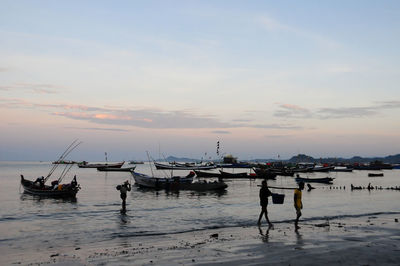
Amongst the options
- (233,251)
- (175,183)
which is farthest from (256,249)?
(175,183)

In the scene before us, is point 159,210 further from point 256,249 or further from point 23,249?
point 256,249

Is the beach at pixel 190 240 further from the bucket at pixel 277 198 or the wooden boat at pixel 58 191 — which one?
the wooden boat at pixel 58 191

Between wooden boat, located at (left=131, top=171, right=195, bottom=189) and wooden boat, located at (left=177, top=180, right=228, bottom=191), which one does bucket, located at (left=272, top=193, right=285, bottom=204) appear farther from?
wooden boat, located at (left=131, top=171, right=195, bottom=189)

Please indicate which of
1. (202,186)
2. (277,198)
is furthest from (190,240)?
(202,186)

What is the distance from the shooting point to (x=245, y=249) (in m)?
13.8

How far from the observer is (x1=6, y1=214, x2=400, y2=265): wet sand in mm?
12148

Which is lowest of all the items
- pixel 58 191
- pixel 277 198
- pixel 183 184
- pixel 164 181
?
pixel 183 184

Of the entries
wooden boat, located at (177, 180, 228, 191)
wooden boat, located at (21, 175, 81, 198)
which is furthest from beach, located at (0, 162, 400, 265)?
wooden boat, located at (177, 180, 228, 191)

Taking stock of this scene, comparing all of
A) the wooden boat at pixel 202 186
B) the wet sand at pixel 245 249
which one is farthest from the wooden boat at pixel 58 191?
the wet sand at pixel 245 249

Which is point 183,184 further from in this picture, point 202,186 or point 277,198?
point 277,198

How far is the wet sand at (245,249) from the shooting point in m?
12.1

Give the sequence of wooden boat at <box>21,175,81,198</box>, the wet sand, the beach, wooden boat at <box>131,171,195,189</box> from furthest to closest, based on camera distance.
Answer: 1. wooden boat at <box>131,171,195,189</box>
2. wooden boat at <box>21,175,81,198</box>
3. the beach
4. the wet sand

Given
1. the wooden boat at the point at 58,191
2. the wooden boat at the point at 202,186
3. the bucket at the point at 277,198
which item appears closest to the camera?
the bucket at the point at 277,198

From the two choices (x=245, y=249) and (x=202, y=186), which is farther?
(x=202, y=186)
